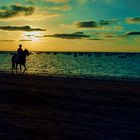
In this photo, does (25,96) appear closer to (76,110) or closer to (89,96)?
(89,96)

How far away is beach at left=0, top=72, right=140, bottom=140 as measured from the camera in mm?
Result: 10656

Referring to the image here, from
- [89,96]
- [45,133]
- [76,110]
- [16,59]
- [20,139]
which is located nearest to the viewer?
[20,139]

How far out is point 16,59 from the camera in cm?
3631

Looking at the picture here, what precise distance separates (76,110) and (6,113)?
2.60 m

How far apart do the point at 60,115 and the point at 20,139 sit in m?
3.58

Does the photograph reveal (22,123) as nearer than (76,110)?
Yes

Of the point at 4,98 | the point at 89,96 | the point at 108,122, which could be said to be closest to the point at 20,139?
the point at 108,122

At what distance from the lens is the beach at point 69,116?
1066cm

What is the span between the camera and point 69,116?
13305 mm

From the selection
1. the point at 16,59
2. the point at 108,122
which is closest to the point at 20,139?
the point at 108,122

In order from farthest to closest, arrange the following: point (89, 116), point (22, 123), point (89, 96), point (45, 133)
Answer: point (89, 96) → point (89, 116) → point (22, 123) → point (45, 133)

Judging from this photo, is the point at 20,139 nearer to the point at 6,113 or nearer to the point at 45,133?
the point at 45,133

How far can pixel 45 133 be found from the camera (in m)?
10.7

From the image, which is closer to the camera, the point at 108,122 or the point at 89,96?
the point at 108,122
